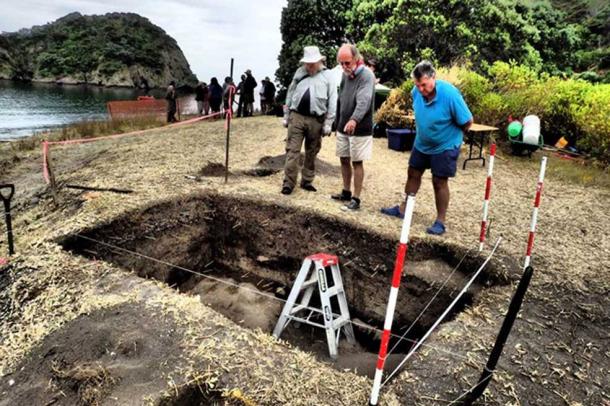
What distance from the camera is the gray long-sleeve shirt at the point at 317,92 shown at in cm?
563

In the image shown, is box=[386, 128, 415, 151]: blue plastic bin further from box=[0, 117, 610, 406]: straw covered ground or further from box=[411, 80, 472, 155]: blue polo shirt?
box=[411, 80, 472, 155]: blue polo shirt

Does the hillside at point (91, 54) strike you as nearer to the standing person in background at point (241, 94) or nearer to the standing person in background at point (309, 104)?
the standing person in background at point (241, 94)

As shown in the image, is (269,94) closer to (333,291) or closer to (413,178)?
(413,178)

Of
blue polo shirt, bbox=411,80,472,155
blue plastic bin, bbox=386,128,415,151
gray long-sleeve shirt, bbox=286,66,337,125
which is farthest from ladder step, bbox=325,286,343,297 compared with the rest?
blue plastic bin, bbox=386,128,415,151

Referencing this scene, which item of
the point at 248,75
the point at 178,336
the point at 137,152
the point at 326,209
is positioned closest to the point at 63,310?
the point at 178,336

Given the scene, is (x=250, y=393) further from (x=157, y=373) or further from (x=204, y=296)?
(x=204, y=296)

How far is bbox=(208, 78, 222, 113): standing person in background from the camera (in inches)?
661

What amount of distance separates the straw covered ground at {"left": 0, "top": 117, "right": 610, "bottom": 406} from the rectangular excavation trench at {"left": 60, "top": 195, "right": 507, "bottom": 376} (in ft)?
0.19

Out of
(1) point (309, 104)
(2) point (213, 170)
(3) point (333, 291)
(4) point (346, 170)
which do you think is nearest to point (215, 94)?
(2) point (213, 170)

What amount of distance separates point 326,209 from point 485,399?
10.8ft

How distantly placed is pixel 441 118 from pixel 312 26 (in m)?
20.1

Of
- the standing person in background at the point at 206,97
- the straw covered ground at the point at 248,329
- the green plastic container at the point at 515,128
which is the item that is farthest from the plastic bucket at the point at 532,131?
the standing person in background at the point at 206,97

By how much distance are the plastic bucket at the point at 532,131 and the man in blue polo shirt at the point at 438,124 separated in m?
5.78

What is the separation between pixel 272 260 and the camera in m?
5.84
